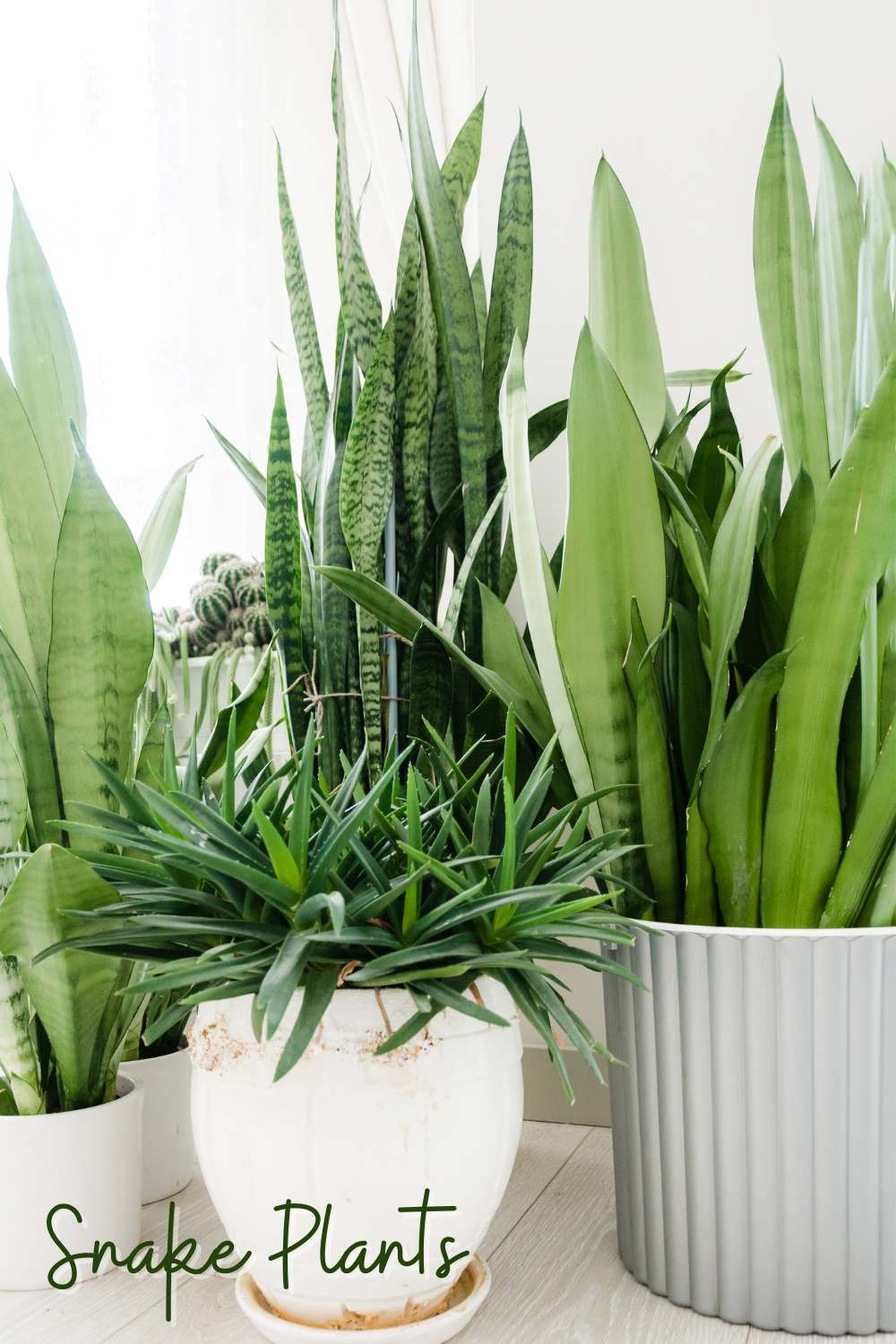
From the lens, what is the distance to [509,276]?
71cm

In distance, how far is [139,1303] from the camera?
0.54m

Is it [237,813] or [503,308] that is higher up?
[503,308]

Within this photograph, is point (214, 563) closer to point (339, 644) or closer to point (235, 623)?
point (235, 623)

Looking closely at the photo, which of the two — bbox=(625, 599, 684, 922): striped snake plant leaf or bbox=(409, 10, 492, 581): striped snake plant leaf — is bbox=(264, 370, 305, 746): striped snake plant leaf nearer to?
bbox=(409, 10, 492, 581): striped snake plant leaf

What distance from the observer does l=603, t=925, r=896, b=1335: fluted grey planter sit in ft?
1.58

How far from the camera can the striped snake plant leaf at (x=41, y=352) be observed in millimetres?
564

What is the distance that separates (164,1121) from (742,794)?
44 cm

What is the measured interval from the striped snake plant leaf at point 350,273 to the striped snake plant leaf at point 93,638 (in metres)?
0.27

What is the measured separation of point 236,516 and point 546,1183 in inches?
48.7

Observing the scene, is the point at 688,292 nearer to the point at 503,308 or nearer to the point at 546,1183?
the point at 503,308

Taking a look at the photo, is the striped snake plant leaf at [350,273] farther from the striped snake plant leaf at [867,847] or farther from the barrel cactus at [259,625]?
the barrel cactus at [259,625]

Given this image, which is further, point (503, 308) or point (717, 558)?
point (503, 308)

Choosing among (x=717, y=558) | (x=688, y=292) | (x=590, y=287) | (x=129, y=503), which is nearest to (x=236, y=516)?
(x=129, y=503)

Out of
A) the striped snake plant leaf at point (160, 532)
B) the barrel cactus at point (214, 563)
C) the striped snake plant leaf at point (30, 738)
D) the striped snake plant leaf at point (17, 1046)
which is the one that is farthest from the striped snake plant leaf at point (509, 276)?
the barrel cactus at point (214, 563)
